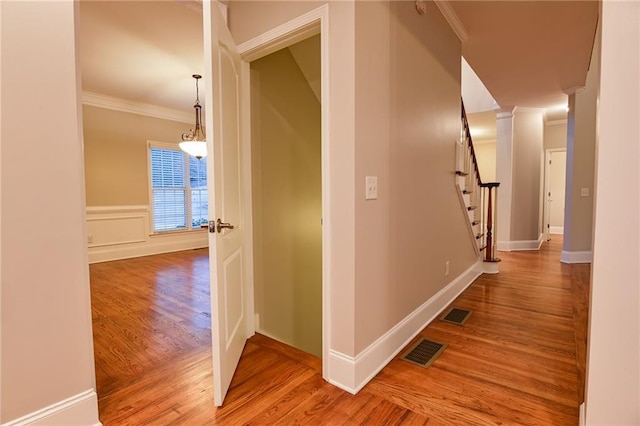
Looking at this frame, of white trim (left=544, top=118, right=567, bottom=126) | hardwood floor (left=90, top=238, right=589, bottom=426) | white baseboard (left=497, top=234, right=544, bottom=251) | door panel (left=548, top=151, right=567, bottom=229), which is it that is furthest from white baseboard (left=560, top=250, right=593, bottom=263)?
door panel (left=548, top=151, right=567, bottom=229)

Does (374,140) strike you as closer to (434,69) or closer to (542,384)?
(434,69)

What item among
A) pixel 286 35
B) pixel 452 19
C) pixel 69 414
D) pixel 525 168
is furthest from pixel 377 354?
pixel 525 168

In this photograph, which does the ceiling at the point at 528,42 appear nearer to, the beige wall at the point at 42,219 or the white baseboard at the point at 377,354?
the white baseboard at the point at 377,354

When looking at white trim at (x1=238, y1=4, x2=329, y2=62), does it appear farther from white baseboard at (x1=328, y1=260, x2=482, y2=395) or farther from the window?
the window

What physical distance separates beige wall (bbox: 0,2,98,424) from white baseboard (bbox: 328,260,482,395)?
1.18 metres

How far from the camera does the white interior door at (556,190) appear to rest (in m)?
7.98

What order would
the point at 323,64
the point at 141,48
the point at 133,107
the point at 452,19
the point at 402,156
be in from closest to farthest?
the point at 323,64, the point at 402,156, the point at 452,19, the point at 141,48, the point at 133,107

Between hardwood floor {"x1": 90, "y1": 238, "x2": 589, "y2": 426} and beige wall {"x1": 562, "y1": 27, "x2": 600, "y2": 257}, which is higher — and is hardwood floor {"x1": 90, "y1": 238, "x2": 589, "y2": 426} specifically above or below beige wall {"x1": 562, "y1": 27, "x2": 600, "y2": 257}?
below

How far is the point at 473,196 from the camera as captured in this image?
389 centimetres

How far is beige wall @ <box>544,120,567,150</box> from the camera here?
7.27 meters

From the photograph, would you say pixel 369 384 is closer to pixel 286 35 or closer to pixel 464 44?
pixel 286 35

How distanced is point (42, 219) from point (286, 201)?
161cm

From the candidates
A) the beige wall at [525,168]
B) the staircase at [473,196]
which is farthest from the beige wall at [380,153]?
the beige wall at [525,168]

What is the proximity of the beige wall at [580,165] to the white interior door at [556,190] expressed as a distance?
3.69 meters
